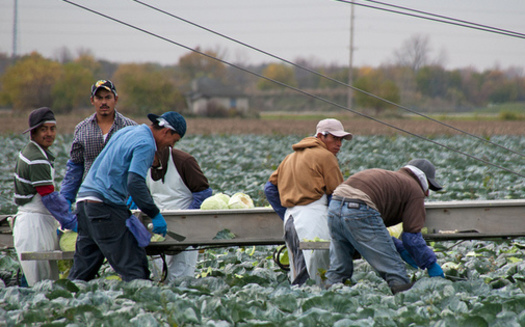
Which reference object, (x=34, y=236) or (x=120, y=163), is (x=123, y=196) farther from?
(x=34, y=236)

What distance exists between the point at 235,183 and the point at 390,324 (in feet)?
27.6

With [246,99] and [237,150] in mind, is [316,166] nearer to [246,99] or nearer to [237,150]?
[237,150]

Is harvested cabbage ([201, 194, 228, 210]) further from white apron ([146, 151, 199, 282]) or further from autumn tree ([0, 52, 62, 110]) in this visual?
autumn tree ([0, 52, 62, 110])

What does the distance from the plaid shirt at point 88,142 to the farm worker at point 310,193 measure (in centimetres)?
146

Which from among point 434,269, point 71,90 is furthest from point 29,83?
point 434,269

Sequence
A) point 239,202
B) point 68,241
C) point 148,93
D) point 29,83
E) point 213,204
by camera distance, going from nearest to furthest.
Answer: point 68,241
point 213,204
point 239,202
point 29,83
point 148,93

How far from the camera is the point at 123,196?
4379 millimetres

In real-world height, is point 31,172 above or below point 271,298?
above

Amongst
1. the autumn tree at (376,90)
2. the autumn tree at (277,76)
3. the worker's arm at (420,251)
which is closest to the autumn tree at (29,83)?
the autumn tree at (277,76)

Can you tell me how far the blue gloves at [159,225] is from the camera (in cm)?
441

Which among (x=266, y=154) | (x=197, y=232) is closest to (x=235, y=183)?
Result: (x=266, y=154)

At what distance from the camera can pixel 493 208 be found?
4727mm

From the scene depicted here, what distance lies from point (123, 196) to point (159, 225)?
32 cm

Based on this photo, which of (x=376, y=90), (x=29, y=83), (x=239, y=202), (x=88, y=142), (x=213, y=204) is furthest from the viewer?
(x=376, y=90)
